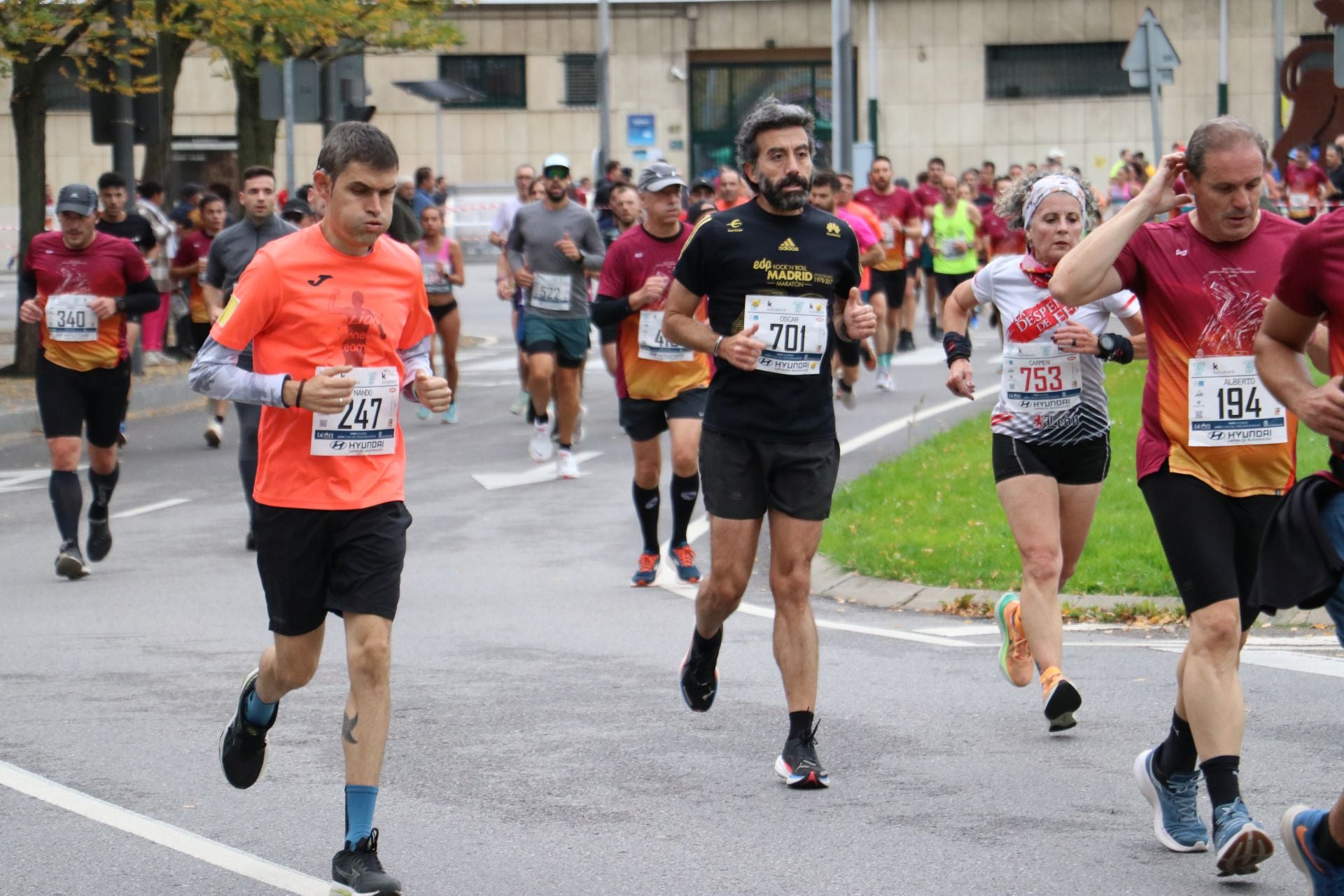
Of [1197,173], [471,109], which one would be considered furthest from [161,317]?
[471,109]

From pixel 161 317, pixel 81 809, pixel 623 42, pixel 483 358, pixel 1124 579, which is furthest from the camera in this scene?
pixel 623 42

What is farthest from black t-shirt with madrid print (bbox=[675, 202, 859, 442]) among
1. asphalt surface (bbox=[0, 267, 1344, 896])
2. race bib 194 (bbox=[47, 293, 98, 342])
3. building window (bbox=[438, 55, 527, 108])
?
building window (bbox=[438, 55, 527, 108])

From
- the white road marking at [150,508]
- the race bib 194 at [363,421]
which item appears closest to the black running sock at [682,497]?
the white road marking at [150,508]

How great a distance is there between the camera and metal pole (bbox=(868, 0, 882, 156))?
4781cm

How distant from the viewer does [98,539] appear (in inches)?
431

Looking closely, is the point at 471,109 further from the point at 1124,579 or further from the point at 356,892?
the point at 356,892

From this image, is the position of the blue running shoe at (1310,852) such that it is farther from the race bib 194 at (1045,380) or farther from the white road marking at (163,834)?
the race bib 194 at (1045,380)

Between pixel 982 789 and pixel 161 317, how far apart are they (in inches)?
721

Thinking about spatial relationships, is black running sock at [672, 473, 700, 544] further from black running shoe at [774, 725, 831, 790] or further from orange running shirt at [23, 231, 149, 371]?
black running shoe at [774, 725, 831, 790]

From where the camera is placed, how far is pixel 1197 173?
5242mm

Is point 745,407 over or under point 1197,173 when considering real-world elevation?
under

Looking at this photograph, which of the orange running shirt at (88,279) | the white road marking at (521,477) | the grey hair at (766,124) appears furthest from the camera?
the white road marking at (521,477)

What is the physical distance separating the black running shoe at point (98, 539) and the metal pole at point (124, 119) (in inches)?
312

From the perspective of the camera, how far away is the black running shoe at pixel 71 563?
34.6 ft
